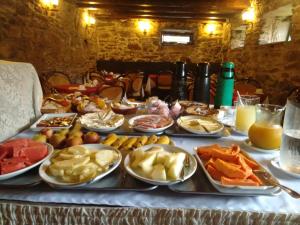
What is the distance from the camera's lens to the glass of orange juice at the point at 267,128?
804 mm

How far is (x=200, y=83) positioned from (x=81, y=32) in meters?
5.07

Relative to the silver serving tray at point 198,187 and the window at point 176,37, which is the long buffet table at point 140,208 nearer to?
the silver serving tray at point 198,187

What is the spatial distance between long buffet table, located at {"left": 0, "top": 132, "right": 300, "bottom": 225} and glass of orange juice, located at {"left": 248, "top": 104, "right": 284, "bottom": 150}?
0.29m

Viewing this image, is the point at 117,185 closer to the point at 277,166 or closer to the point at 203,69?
the point at 277,166

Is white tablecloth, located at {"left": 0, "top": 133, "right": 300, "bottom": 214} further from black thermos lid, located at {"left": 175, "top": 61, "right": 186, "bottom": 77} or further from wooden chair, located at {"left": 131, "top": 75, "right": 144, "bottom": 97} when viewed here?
wooden chair, located at {"left": 131, "top": 75, "right": 144, "bottom": 97}

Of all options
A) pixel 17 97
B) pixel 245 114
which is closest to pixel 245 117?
pixel 245 114

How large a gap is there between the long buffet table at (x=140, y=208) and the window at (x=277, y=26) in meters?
3.42

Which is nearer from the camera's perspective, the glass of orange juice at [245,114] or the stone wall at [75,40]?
the glass of orange juice at [245,114]

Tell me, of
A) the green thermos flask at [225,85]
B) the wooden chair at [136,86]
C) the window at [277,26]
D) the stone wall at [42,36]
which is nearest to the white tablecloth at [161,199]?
the green thermos flask at [225,85]

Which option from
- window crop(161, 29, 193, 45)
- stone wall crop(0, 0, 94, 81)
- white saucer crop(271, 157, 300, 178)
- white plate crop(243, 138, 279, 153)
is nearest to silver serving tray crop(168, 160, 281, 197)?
white saucer crop(271, 157, 300, 178)

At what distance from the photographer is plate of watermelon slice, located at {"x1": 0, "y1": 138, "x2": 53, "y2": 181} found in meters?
0.58

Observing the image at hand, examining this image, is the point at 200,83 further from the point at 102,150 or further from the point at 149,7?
the point at 149,7

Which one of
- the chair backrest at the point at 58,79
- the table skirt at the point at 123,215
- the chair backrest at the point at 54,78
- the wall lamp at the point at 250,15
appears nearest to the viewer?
the table skirt at the point at 123,215

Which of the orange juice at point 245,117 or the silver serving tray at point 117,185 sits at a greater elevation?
the orange juice at point 245,117
